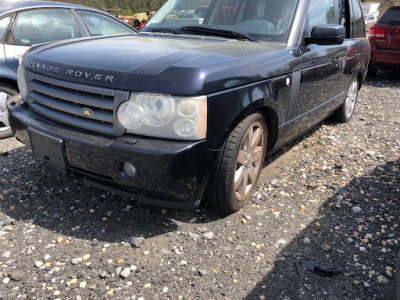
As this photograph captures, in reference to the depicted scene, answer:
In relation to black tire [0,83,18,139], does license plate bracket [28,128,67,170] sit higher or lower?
higher

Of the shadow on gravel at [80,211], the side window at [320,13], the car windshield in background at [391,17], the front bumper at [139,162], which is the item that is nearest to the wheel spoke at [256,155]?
the shadow on gravel at [80,211]

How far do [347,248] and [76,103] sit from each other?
2.15 meters

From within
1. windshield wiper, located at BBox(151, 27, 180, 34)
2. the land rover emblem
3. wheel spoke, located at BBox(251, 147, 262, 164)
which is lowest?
wheel spoke, located at BBox(251, 147, 262, 164)

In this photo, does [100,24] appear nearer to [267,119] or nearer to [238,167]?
[267,119]

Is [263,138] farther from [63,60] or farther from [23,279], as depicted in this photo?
[23,279]

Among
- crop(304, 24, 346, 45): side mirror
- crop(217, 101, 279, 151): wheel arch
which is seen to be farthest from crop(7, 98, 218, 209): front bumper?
crop(304, 24, 346, 45): side mirror

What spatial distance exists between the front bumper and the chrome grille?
7cm

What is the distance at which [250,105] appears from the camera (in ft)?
8.55

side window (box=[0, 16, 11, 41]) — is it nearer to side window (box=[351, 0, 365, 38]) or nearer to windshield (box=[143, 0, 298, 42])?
windshield (box=[143, 0, 298, 42])

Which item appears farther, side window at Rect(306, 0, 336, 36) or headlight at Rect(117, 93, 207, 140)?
side window at Rect(306, 0, 336, 36)

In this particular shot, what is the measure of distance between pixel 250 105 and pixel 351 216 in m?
1.29

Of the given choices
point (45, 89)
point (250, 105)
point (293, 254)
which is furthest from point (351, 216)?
point (45, 89)

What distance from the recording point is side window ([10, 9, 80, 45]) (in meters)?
4.42

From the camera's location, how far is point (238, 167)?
283cm
